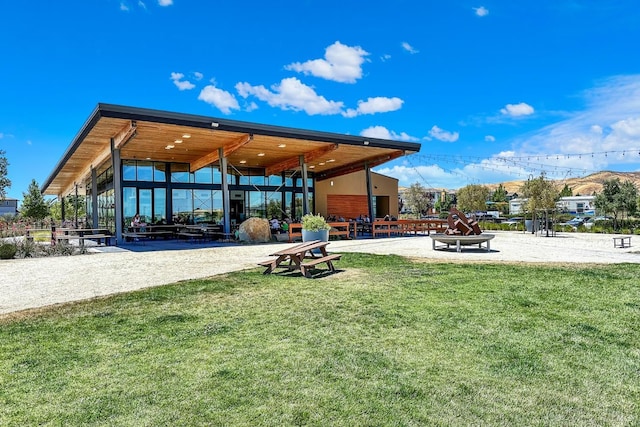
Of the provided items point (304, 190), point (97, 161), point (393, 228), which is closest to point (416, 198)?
point (393, 228)

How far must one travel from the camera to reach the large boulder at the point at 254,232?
47.8 feet

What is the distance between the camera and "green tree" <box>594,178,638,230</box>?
71.1ft

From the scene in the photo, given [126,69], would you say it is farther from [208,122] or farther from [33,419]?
[33,419]

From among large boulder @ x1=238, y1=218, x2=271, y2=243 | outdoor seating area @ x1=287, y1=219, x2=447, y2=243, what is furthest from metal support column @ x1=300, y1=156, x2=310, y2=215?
large boulder @ x1=238, y1=218, x2=271, y2=243

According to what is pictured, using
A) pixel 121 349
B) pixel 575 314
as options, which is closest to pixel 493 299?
pixel 575 314

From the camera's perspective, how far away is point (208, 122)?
12.2m

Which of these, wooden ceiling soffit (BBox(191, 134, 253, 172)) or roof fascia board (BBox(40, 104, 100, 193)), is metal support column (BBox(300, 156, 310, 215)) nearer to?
wooden ceiling soffit (BBox(191, 134, 253, 172))

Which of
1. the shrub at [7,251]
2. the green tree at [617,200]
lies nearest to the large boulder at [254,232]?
the shrub at [7,251]

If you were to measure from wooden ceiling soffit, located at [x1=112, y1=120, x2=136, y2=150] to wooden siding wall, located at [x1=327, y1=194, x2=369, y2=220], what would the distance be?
46.0 ft

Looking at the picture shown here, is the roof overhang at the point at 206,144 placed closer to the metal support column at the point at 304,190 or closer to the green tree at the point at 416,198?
the metal support column at the point at 304,190

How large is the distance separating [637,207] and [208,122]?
23702 mm

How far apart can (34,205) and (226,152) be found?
102ft

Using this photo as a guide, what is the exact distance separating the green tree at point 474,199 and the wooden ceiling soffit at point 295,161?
3332 centimetres

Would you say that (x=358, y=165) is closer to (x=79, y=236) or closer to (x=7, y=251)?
(x=79, y=236)
